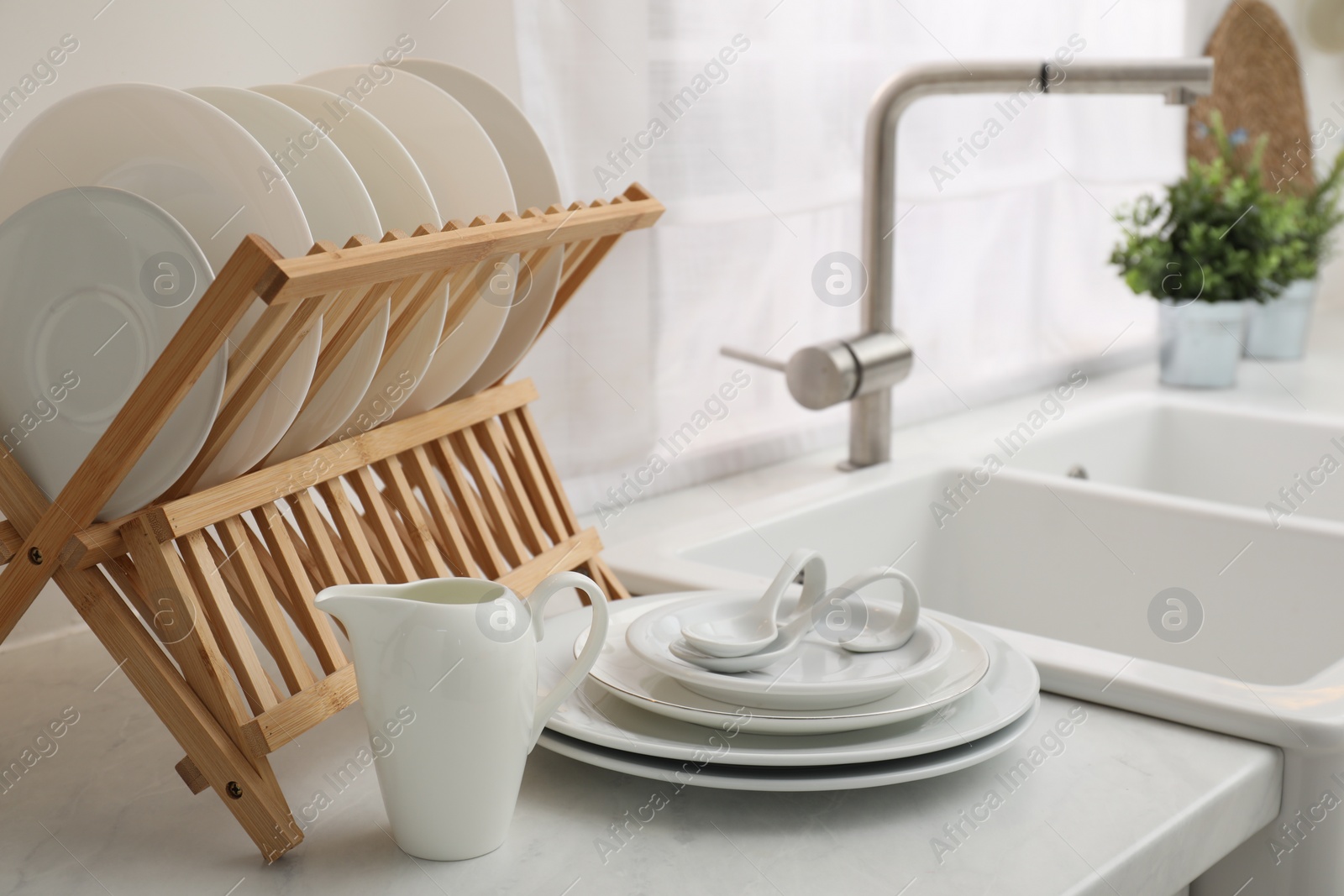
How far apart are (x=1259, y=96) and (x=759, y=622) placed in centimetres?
204

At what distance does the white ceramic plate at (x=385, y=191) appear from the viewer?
77cm

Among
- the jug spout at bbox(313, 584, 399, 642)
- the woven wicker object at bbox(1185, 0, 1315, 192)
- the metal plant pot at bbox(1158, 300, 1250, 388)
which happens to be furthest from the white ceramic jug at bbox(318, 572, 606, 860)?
the woven wicker object at bbox(1185, 0, 1315, 192)

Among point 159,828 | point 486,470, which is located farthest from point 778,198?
point 159,828

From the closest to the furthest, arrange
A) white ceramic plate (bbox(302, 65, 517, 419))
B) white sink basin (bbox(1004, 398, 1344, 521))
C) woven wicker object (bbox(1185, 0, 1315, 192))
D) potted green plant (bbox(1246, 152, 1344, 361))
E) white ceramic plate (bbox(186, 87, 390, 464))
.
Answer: white ceramic plate (bbox(186, 87, 390, 464))
white ceramic plate (bbox(302, 65, 517, 419))
white sink basin (bbox(1004, 398, 1344, 521))
potted green plant (bbox(1246, 152, 1344, 361))
woven wicker object (bbox(1185, 0, 1315, 192))

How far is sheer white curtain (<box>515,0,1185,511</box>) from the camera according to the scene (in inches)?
49.0

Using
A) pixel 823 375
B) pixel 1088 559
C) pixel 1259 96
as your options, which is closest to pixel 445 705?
pixel 823 375

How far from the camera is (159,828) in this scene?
68 centimetres

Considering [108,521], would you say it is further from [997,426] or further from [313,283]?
[997,426]

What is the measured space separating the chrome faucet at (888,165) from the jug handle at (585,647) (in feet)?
1.93

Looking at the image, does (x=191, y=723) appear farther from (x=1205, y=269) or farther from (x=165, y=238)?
(x=1205, y=269)

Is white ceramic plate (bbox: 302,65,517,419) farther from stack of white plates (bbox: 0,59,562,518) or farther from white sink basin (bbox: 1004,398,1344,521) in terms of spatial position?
white sink basin (bbox: 1004,398,1344,521)

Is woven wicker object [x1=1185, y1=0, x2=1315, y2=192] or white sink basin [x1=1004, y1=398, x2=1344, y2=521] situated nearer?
white sink basin [x1=1004, y1=398, x2=1344, y2=521]

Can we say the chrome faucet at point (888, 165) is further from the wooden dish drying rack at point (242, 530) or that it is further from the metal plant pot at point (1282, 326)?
the metal plant pot at point (1282, 326)

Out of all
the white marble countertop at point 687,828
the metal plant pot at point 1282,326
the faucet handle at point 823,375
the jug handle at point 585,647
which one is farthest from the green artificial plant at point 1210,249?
the jug handle at point 585,647
